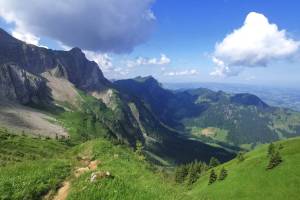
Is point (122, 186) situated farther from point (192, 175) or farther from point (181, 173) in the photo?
point (181, 173)

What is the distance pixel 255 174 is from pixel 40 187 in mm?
93227

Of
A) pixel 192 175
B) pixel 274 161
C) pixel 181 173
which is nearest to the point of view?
pixel 274 161

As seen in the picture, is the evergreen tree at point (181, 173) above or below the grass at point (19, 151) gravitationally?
below

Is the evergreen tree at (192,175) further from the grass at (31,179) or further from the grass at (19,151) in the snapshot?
the grass at (31,179)

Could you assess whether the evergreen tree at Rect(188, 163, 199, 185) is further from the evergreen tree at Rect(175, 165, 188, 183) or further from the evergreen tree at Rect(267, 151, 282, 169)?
the evergreen tree at Rect(267, 151, 282, 169)

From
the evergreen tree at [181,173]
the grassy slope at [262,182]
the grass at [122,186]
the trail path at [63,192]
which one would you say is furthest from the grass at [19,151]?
the evergreen tree at [181,173]

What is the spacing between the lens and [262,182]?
98.8m

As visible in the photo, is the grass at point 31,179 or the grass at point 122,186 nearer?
the grass at point 31,179

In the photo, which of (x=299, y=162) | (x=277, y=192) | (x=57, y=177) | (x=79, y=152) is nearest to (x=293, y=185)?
(x=277, y=192)

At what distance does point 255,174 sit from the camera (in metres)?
106

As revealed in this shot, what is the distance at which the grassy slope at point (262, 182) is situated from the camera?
9112 centimetres

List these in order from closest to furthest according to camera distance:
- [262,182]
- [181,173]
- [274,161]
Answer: [262,182], [274,161], [181,173]

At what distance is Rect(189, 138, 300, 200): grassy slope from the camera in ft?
299

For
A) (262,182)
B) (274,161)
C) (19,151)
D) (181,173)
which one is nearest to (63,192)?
(19,151)
